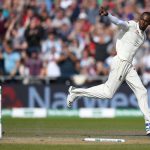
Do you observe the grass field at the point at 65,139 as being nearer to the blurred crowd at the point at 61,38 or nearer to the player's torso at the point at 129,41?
the player's torso at the point at 129,41

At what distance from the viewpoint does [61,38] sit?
2108 centimetres

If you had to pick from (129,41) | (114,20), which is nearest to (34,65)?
(129,41)

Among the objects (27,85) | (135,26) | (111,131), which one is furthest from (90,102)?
(135,26)

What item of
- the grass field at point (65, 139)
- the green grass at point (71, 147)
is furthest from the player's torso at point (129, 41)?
the green grass at point (71, 147)

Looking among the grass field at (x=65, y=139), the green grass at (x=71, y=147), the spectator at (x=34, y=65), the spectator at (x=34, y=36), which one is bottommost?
the green grass at (x=71, y=147)

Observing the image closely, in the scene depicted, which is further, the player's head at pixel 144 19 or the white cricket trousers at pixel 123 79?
the white cricket trousers at pixel 123 79

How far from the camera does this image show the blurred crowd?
2033cm

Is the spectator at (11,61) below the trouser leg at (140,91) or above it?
above

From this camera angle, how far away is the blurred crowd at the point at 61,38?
20.3 m

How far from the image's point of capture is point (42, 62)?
2039 cm

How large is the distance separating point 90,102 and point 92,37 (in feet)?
6.54

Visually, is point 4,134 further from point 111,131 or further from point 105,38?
point 105,38

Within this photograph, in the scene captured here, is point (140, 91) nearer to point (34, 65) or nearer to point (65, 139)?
point (65, 139)

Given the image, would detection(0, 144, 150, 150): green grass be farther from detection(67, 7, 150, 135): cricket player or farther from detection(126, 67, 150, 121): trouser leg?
detection(67, 7, 150, 135): cricket player
